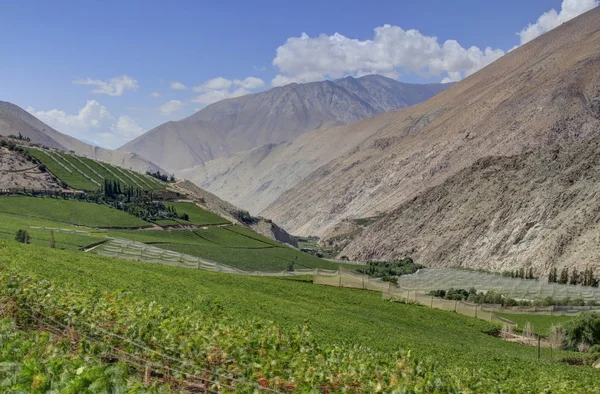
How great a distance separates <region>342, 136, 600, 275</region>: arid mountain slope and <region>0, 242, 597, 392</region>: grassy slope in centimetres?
6291

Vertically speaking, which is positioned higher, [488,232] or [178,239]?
[488,232]

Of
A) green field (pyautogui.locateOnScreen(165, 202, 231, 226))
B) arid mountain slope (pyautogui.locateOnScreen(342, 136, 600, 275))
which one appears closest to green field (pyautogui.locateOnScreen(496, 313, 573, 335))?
arid mountain slope (pyautogui.locateOnScreen(342, 136, 600, 275))

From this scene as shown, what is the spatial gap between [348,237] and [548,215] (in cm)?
8132

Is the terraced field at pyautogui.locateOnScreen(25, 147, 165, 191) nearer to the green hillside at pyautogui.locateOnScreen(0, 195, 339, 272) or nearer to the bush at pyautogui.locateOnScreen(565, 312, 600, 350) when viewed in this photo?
the green hillside at pyautogui.locateOnScreen(0, 195, 339, 272)

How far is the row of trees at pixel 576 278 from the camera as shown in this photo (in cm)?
9000

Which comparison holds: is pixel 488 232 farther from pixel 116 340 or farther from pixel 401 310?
pixel 116 340

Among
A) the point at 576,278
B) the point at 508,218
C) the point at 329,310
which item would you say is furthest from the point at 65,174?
the point at 329,310

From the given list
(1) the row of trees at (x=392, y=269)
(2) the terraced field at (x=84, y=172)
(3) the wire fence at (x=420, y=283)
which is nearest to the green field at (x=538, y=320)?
(3) the wire fence at (x=420, y=283)

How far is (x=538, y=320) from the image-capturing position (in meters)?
A: 64.3

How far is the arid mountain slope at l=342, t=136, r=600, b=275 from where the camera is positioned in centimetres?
10938

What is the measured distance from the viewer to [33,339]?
15.1 meters

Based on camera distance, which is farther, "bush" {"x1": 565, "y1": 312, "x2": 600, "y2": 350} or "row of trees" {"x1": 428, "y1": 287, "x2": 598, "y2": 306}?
"row of trees" {"x1": 428, "y1": 287, "x2": 598, "y2": 306}

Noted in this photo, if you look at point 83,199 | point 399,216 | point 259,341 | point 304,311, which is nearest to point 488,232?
point 399,216

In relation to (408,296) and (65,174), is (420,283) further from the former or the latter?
(65,174)
